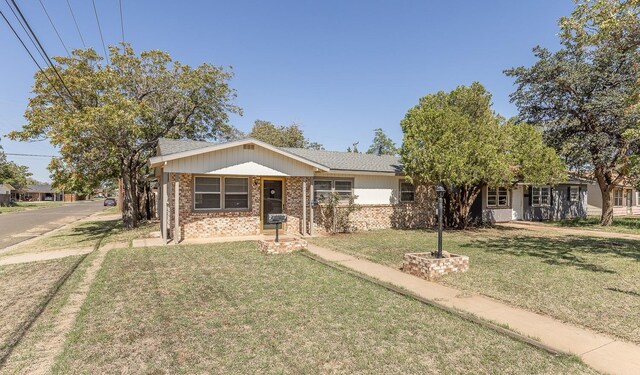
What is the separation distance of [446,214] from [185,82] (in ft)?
55.0

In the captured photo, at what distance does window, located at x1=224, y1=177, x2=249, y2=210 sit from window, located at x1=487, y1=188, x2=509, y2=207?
49.8ft

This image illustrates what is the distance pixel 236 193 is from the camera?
13.0 meters

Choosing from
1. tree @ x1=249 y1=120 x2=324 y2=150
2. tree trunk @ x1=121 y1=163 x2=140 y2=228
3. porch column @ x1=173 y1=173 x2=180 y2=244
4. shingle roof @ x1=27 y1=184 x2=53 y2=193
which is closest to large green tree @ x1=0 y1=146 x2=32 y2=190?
shingle roof @ x1=27 y1=184 x2=53 y2=193

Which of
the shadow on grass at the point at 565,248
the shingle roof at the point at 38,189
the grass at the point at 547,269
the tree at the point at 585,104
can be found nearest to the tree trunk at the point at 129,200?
the grass at the point at 547,269

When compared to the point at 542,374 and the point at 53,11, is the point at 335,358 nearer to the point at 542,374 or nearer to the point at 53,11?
the point at 542,374

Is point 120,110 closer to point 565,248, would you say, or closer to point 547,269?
point 547,269

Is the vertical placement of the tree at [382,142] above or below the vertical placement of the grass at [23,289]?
above

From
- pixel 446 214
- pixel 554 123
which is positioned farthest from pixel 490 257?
pixel 554 123

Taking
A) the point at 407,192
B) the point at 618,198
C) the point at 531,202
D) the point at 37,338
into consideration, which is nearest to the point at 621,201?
the point at 618,198

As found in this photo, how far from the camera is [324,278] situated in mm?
6941

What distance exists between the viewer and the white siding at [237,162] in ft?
37.5

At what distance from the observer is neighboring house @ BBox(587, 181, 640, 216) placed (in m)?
29.3

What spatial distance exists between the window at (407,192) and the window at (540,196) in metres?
10.9

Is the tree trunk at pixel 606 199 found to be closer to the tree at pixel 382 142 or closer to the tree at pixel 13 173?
the tree at pixel 382 142
